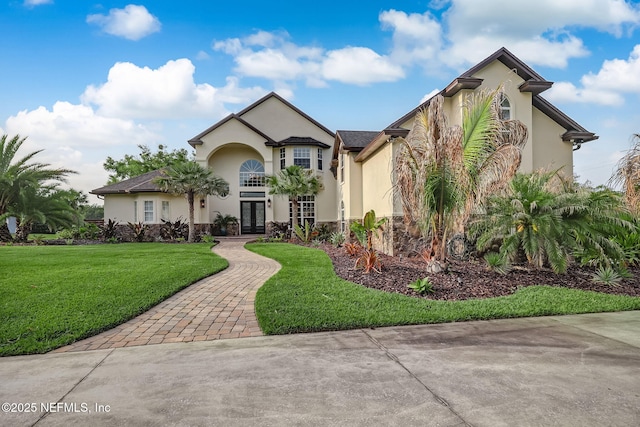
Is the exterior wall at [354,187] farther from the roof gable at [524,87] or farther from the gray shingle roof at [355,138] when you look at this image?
the roof gable at [524,87]

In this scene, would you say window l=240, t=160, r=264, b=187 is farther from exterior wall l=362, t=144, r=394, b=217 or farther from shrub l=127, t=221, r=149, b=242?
exterior wall l=362, t=144, r=394, b=217

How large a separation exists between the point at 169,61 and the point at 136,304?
43.1ft

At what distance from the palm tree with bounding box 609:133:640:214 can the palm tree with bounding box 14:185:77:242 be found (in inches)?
955

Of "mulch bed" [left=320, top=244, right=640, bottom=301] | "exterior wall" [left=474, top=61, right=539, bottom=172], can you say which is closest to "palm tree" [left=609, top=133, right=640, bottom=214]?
"mulch bed" [left=320, top=244, right=640, bottom=301]

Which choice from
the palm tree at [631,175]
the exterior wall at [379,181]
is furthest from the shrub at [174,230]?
the palm tree at [631,175]

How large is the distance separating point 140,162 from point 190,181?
83.0 ft

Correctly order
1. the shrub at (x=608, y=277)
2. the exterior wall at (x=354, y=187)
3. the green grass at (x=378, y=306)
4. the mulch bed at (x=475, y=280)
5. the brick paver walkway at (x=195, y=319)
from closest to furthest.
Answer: the brick paver walkway at (x=195, y=319)
the green grass at (x=378, y=306)
the mulch bed at (x=475, y=280)
the shrub at (x=608, y=277)
the exterior wall at (x=354, y=187)

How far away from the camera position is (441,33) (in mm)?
13148

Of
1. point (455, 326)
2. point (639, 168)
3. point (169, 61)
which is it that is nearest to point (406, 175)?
point (455, 326)

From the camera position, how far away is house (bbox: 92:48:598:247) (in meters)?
14.1

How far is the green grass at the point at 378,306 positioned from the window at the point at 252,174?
683 inches

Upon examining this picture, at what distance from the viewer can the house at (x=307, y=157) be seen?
14.1 meters

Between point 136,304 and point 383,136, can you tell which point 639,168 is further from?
point 136,304

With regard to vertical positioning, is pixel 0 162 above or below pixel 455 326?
above
